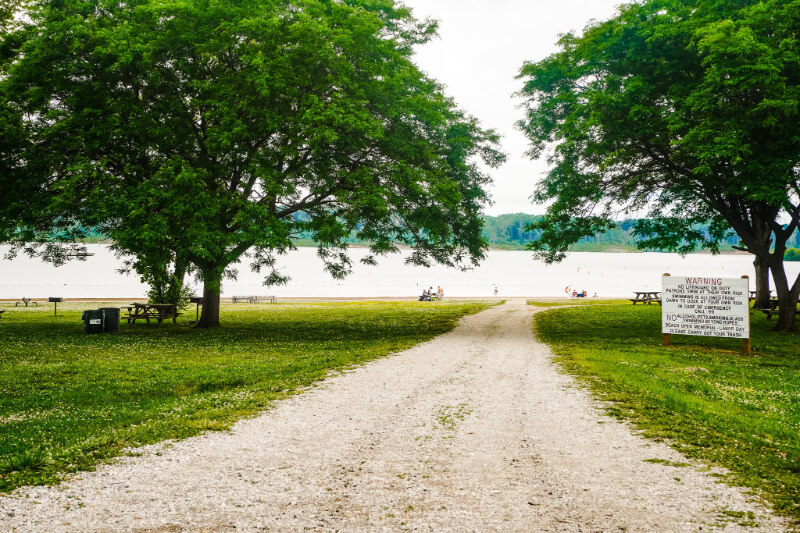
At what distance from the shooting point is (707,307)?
1619 centimetres

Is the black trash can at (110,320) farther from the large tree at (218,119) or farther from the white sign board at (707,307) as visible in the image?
the white sign board at (707,307)

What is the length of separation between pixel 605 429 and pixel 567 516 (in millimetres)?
3048

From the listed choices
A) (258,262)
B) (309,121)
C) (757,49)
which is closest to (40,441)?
(309,121)

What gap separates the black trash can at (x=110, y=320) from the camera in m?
20.2

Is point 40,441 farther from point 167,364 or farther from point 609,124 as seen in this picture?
point 609,124

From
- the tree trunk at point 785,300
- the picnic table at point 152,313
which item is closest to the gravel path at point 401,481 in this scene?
the picnic table at point 152,313

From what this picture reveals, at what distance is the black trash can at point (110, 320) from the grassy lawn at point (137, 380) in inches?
26.0

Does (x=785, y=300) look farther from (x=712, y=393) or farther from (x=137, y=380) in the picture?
(x=137, y=380)

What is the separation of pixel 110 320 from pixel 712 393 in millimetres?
Answer: 21101

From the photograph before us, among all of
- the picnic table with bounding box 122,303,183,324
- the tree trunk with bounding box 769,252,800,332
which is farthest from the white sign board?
the picnic table with bounding box 122,303,183,324

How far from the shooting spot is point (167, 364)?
1249 cm

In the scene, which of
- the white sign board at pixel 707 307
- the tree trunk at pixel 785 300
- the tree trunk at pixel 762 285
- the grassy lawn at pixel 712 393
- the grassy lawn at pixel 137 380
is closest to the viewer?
the grassy lawn at pixel 712 393

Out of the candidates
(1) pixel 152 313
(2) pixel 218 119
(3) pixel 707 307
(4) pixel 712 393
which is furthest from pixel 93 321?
(3) pixel 707 307

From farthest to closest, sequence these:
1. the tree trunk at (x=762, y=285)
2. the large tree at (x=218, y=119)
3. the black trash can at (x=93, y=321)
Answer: the tree trunk at (x=762, y=285) < the black trash can at (x=93, y=321) < the large tree at (x=218, y=119)
